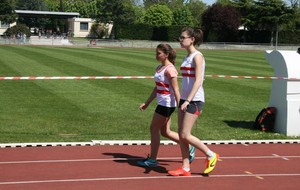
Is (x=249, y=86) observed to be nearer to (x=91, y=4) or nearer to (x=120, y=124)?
(x=120, y=124)

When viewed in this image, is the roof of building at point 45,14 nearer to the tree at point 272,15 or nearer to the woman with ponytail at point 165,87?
the tree at point 272,15

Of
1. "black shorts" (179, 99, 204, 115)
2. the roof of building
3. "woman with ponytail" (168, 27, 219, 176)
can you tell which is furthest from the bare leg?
the roof of building

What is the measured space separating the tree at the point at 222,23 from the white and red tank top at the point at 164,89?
251ft

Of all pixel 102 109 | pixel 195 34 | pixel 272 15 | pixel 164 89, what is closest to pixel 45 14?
pixel 272 15

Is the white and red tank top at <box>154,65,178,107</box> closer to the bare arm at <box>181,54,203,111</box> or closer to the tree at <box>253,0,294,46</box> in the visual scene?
the bare arm at <box>181,54,203,111</box>

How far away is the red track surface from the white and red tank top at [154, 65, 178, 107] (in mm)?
1081

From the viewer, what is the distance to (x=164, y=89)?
8508mm

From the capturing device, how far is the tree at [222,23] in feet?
277

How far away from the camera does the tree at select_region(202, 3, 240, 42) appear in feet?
277

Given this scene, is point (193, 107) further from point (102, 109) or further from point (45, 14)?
point (45, 14)

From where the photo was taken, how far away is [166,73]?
8406mm

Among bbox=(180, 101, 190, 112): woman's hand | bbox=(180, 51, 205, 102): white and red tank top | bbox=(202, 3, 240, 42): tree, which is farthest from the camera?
bbox=(202, 3, 240, 42): tree

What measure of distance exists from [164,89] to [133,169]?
1.35 meters

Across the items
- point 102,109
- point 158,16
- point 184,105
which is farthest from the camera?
point 158,16
